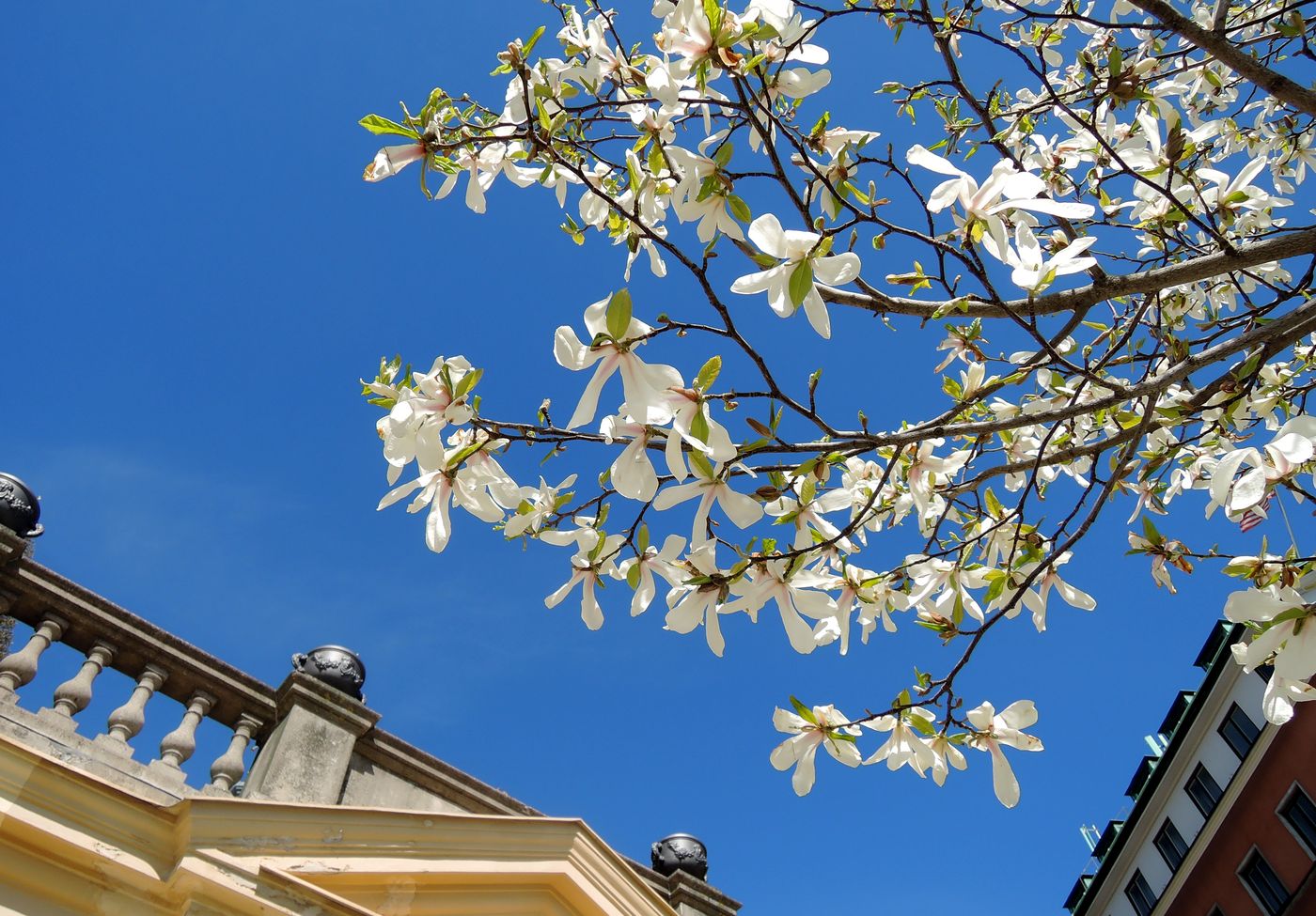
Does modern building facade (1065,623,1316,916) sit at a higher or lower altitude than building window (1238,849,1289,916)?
higher

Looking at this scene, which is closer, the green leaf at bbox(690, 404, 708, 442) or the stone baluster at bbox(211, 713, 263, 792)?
the green leaf at bbox(690, 404, 708, 442)

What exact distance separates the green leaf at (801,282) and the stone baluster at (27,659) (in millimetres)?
4150

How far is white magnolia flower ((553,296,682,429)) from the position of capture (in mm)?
1655

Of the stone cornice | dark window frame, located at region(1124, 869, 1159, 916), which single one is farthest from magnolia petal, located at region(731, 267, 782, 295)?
dark window frame, located at region(1124, 869, 1159, 916)

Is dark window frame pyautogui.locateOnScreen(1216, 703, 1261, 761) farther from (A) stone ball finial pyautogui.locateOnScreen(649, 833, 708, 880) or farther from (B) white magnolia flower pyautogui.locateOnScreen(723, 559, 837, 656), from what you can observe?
(B) white magnolia flower pyautogui.locateOnScreen(723, 559, 837, 656)

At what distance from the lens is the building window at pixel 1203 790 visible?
21.1 m

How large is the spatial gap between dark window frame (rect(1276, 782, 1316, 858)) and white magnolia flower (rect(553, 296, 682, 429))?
22181mm

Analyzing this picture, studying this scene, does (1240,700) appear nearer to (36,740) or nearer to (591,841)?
(591,841)

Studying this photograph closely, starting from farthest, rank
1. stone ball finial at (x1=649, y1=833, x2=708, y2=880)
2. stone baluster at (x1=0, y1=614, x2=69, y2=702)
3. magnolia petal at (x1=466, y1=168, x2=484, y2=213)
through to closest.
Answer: stone ball finial at (x1=649, y1=833, x2=708, y2=880), stone baluster at (x1=0, y1=614, x2=69, y2=702), magnolia petal at (x1=466, y1=168, x2=484, y2=213)

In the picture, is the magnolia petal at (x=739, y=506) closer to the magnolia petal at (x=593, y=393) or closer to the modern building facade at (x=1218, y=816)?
the magnolia petal at (x=593, y=393)

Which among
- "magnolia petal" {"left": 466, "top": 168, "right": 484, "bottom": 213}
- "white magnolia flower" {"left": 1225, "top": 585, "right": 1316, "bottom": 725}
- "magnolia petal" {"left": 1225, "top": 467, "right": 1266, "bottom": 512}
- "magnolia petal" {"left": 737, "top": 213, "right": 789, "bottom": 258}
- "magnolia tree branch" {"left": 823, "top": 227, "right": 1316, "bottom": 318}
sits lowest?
"white magnolia flower" {"left": 1225, "top": 585, "right": 1316, "bottom": 725}

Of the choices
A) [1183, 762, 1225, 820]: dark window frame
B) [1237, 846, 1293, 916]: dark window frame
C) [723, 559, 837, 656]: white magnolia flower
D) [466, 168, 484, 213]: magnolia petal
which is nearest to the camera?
[723, 559, 837, 656]: white magnolia flower

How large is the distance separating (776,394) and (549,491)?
0.69 metres

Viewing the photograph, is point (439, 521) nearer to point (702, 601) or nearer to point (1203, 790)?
point (702, 601)
